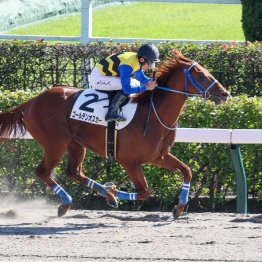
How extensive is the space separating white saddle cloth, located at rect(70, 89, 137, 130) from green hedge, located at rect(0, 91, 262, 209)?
4.24ft

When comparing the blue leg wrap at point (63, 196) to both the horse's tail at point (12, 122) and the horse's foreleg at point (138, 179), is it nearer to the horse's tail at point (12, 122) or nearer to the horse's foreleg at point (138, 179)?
the horse's foreleg at point (138, 179)

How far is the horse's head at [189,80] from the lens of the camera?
9336 mm

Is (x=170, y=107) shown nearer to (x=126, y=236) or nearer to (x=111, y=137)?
(x=111, y=137)

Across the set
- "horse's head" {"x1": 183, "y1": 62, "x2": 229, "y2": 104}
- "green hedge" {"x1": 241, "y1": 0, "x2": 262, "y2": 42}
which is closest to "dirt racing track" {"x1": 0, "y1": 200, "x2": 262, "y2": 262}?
"horse's head" {"x1": 183, "y1": 62, "x2": 229, "y2": 104}

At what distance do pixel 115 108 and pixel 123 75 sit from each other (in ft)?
1.03

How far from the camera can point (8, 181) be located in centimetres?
1092

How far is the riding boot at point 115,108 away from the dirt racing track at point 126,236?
3.01 feet

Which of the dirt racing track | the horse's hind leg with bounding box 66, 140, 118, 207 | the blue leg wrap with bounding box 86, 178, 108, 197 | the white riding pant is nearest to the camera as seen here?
the dirt racing track

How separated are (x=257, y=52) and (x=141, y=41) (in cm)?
192

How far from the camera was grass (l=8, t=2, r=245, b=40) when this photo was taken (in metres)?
21.8

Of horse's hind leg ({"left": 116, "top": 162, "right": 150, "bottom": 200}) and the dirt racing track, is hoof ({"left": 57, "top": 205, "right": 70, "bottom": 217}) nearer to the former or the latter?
A: the dirt racing track

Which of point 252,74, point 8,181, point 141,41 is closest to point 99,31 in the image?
point 141,41

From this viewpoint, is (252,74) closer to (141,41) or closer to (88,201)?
(141,41)

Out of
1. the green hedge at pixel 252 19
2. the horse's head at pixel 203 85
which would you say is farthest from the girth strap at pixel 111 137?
the green hedge at pixel 252 19
